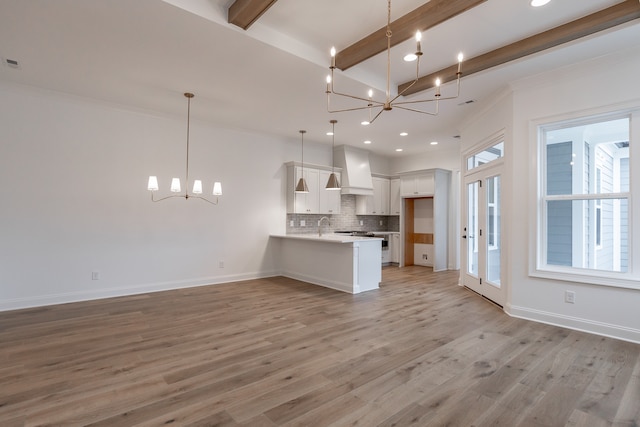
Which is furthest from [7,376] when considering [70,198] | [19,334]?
[70,198]

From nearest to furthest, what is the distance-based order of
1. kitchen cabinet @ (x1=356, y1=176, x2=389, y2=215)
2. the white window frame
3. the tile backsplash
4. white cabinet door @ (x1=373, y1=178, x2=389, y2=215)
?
the white window frame
the tile backsplash
kitchen cabinet @ (x1=356, y1=176, x2=389, y2=215)
white cabinet door @ (x1=373, y1=178, x2=389, y2=215)

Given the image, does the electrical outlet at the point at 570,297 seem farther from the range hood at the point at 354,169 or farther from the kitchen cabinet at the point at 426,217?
the range hood at the point at 354,169

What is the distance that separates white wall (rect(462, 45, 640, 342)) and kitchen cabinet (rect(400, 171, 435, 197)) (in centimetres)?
340

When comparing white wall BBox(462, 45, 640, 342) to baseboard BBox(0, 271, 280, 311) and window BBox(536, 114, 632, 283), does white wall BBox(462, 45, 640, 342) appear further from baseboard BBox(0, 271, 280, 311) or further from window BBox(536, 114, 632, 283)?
baseboard BBox(0, 271, 280, 311)

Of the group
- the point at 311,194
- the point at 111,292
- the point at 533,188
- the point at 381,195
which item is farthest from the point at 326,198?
the point at 111,292

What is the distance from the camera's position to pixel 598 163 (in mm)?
3664

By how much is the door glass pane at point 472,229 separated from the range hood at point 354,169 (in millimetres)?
2720

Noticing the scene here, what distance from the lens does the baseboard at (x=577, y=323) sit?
3339mm

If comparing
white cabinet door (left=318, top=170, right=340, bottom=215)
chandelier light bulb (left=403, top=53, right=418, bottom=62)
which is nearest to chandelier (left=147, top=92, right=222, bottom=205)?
white cabinet door (left=318, top=170, right=340, bottom=215)

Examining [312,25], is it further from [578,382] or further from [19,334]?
[19,334]

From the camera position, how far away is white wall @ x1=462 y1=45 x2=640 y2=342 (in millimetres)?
3379

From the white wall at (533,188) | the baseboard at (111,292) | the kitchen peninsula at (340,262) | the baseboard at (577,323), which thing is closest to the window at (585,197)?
the white wall at (533,188)

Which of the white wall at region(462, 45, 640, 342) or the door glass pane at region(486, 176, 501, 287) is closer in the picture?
the white wall at region(462, 45, 640, 342)

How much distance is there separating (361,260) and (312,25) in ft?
11.8
